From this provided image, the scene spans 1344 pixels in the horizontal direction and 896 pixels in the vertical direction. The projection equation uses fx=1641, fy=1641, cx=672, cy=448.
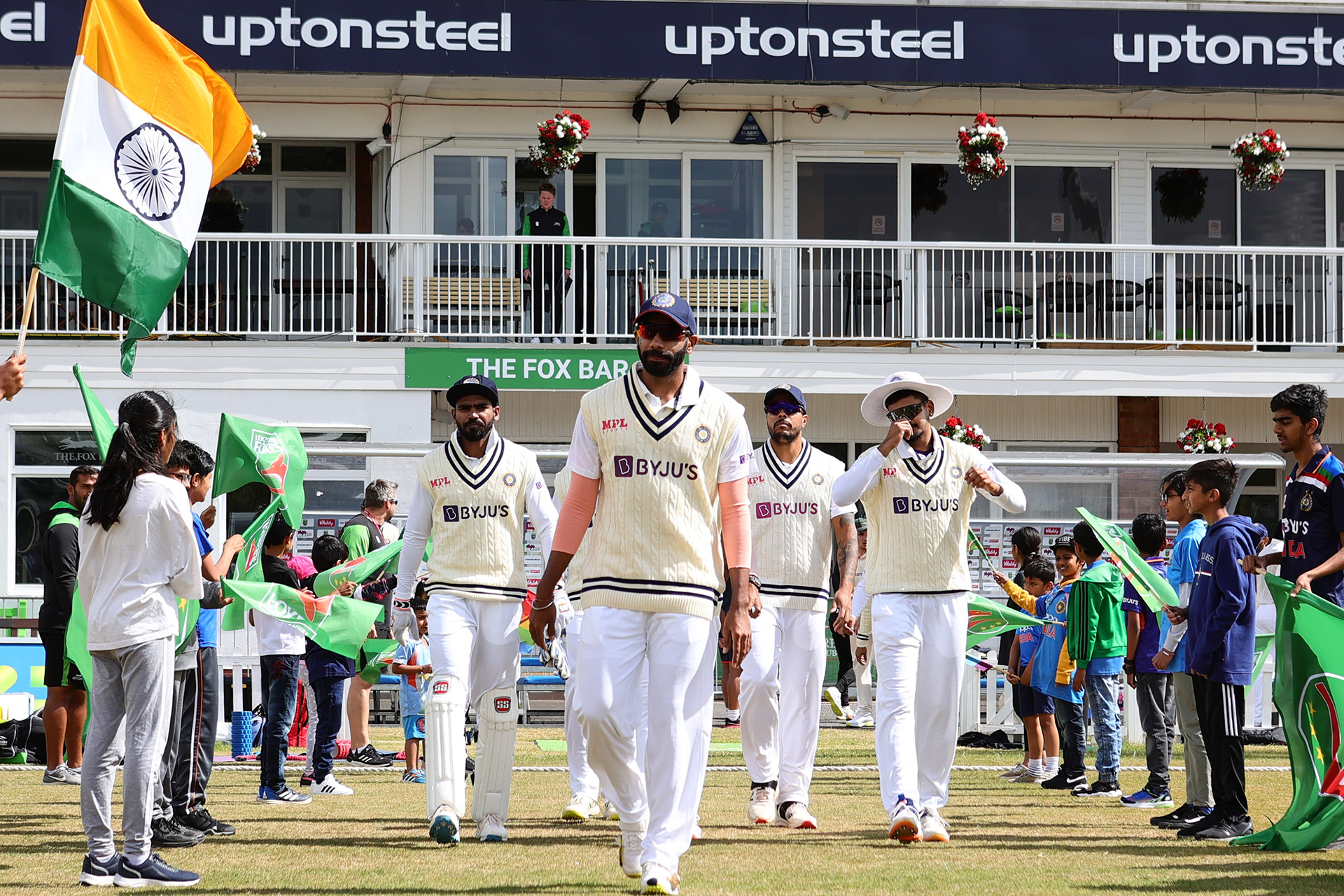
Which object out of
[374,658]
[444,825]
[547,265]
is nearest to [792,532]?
[444,825]

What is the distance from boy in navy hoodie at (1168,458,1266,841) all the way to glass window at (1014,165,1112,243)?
14833mm

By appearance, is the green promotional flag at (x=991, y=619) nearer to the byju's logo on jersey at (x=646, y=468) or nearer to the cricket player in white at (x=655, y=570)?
the cricket player in white at (x=655, y=570)

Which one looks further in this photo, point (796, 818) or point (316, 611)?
point (316, 611)

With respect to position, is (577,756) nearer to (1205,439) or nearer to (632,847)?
(632,847)

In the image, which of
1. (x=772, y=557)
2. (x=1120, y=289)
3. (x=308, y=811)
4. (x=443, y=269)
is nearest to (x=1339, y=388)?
(x=1120, y=289)

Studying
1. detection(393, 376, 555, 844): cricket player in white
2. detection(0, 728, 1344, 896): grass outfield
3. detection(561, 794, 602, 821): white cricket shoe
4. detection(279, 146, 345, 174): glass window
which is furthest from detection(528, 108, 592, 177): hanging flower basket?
detection(561, 794, 602, 821): white cricket shoe

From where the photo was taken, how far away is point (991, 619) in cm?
1130

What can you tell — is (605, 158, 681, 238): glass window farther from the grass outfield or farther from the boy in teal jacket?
the grass outfield

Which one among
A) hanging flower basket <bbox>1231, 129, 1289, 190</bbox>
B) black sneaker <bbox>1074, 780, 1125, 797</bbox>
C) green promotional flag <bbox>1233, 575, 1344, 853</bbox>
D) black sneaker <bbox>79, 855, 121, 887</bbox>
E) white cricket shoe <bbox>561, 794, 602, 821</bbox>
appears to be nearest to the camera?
black sneaker <bbox>79, 855, 121, 887</bbox>

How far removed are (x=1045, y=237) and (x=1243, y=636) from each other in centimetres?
1519

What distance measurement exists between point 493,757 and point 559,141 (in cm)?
1334

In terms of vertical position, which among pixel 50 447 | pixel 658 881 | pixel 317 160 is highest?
pixel 317 160

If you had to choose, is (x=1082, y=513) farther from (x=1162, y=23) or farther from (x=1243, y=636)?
(x=1162, y=23)

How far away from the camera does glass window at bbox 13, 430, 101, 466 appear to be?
19594mm
